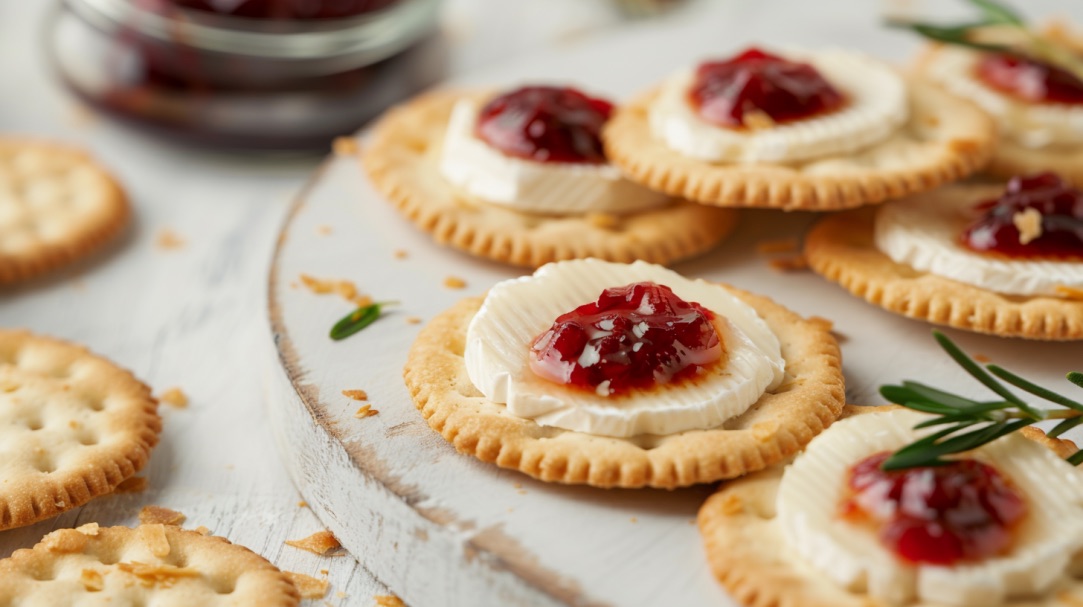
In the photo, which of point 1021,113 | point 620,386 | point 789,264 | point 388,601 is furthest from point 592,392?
point 1021,113

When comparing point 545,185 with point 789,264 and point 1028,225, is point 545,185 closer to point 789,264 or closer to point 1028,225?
point 789,264

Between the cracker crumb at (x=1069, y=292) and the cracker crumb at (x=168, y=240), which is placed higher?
the cracker crumb at (x=1069, y=292)

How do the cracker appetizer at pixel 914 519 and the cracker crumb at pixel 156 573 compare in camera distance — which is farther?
the cracker crumb at pixel 156 573

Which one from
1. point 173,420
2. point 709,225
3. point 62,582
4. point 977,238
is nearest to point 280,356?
point 173,420

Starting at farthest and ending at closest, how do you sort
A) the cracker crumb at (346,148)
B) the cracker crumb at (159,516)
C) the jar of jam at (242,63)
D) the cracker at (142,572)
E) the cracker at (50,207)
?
the jar of jam at (242,63) < the cracker crumb at (346,148) < the cracker at (50,207) < the cracker crumb at (159,516) < the cracker at (142,572)

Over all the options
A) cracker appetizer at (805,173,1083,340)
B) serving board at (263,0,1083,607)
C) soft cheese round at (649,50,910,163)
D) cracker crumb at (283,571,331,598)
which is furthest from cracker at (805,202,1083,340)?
cracker crumb at (283,571,331,598)

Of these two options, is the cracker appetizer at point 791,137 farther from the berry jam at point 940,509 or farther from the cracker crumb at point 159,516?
the cracker crumb at point 159,516

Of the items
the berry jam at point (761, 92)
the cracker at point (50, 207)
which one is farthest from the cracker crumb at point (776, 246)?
the cracker at point (50, 207)
